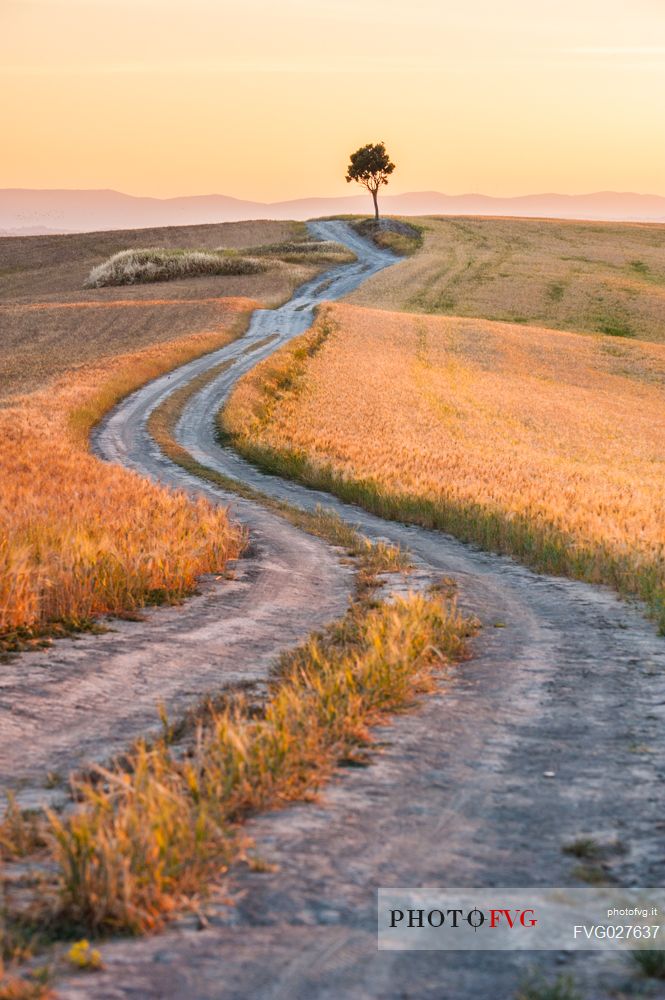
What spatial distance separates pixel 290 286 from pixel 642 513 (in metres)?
70.1

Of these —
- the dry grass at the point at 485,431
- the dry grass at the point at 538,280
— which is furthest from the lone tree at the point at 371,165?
the dry grass at the point at 485,431

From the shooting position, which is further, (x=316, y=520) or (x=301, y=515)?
(x=301, y=515)

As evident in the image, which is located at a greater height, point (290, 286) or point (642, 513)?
point (290, 286)

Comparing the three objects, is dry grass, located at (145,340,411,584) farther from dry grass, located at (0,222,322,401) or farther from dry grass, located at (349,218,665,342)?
dry grass, located at (349,218,665,342)

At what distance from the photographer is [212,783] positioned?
18.7ft

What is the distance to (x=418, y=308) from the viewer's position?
7825 centimetres

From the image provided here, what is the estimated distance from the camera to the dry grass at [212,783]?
4617 millimetres

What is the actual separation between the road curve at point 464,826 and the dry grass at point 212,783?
0.61 ft

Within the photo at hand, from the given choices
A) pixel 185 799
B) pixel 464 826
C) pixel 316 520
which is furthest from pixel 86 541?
pixel 464 826

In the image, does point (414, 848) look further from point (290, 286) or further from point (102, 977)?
point (290, 286)

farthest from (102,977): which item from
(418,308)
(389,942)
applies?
(418,308)

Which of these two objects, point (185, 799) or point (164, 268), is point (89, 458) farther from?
point (164, 268)

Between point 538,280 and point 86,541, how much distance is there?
80.5m

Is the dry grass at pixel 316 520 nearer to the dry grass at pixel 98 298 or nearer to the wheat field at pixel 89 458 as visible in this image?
the wheat field at pixel 89 458
